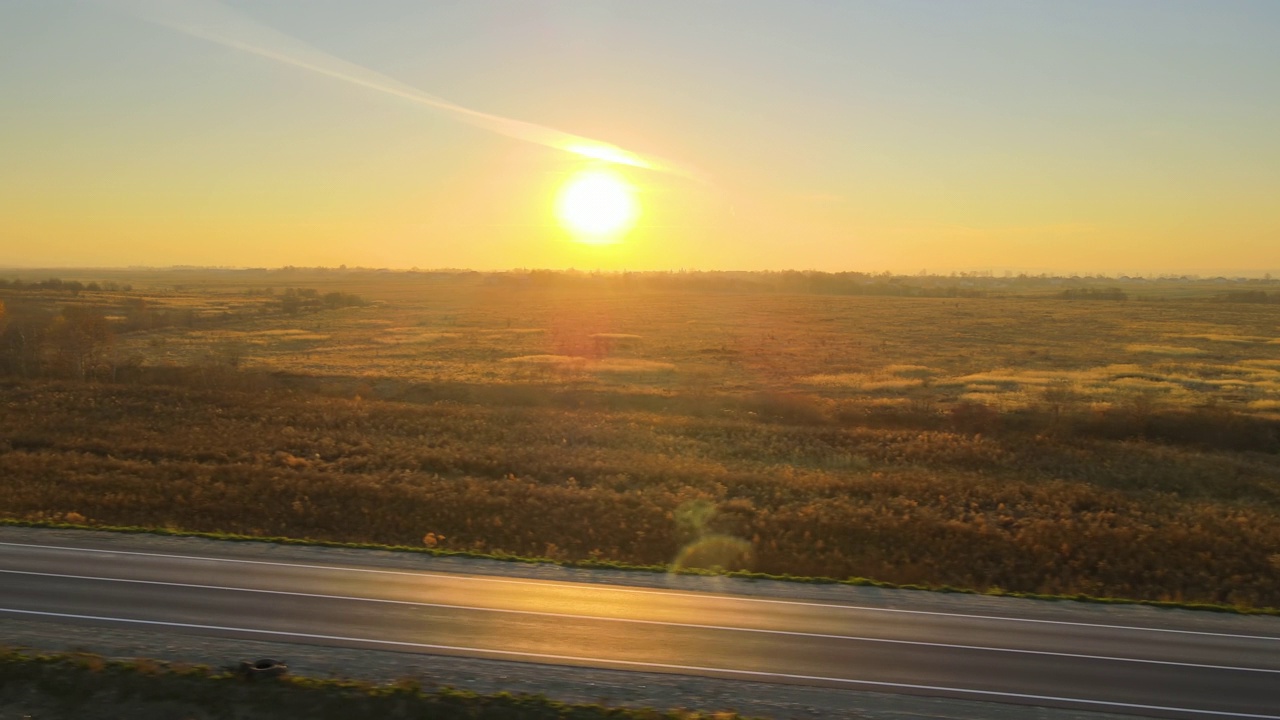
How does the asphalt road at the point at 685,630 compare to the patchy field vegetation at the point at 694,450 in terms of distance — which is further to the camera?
the patchy field vegetation at the point at 694,450

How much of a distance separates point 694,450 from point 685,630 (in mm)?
19214

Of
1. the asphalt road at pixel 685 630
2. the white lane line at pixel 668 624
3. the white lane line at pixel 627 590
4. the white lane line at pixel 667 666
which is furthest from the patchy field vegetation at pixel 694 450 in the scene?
the white lane line at pixel 667 666

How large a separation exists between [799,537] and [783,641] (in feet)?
28.0

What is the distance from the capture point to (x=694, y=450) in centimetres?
3231

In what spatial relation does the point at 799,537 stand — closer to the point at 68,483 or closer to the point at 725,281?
the point at 68,483

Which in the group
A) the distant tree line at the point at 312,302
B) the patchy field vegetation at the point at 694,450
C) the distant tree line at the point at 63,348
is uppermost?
the distant tree line at the point at 312,302

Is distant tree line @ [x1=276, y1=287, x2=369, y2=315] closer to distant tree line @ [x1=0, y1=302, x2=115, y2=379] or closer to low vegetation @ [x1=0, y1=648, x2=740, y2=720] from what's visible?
distant tree line @ [x1=0, y1=302, x2=115, y2=379]

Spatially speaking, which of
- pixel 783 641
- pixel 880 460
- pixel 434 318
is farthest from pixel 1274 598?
pixel 434 318

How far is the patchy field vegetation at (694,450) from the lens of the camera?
2056 centimetres

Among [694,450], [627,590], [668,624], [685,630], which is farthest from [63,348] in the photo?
[685,630]

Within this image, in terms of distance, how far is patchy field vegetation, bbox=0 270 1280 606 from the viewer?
2056 centimetres

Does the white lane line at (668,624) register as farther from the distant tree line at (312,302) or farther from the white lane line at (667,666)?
the distant tree line at (312,302)

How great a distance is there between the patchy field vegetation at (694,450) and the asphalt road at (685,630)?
13.5 ft

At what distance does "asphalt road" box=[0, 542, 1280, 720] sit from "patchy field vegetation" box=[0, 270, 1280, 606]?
411cm
